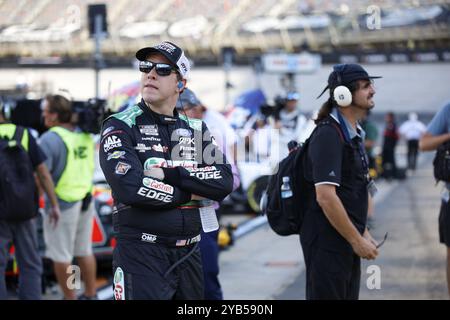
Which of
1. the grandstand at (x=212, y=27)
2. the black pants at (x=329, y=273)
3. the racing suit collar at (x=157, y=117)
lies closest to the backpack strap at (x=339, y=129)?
the black pants at (x=329, y=273)

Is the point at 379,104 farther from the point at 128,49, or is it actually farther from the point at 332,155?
the point at 332,155

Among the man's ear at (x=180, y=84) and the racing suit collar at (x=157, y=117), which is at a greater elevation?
the man's ear at (x=180, y=84)

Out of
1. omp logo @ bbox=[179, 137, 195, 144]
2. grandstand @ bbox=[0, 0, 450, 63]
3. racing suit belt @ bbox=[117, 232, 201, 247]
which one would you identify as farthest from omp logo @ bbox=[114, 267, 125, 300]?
grandstand @ bbox=[0, 0, 450, 63]

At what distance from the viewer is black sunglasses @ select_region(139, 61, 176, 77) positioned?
439 centimetres

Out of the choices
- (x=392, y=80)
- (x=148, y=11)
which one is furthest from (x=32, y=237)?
(x=148, y=11)

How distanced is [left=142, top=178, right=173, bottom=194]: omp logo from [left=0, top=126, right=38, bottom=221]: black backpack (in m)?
2.83

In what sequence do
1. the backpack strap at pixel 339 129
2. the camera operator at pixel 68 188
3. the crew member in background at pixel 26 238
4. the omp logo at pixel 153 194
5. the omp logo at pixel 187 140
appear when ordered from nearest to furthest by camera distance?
1. the omp logo at pixel 153 194
2. the omp logo at pixel 187 140
3. the backpack strap at pixel 339 129
4. the crew member in background at pixel 26 238
5. the camera operator at pixel 68 188

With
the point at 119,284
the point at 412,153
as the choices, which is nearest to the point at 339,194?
the point at 119,284

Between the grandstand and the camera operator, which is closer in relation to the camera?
the camera operator

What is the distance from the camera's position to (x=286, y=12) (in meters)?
52.2

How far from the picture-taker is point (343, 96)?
5.11m

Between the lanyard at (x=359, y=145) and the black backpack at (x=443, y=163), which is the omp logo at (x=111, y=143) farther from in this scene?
the black backpack at (x=443, y=163)

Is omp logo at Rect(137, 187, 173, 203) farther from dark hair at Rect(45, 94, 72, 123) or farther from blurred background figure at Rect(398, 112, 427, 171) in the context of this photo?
blurred background figure at Rect(398, 112, 427, 171)

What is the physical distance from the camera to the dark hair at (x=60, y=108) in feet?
25.9
